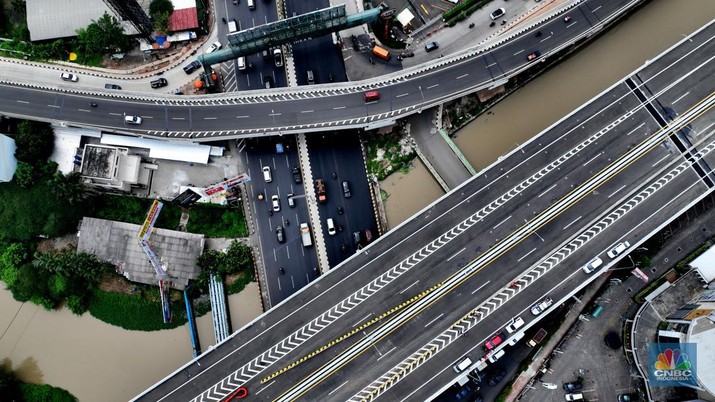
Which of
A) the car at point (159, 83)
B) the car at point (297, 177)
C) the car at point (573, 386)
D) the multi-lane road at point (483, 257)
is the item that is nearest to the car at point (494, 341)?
the multi-lane road at point (483, 257)

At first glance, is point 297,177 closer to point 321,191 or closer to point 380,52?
point 321,191

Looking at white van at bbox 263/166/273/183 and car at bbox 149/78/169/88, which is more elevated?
car at bbox 149/78/169/88

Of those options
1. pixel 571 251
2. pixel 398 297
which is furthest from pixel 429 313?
pixel 571 251

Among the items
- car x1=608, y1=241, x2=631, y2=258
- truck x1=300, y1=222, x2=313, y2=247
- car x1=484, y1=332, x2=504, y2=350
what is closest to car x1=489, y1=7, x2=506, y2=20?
car x1=608, y1=241, x2=631, y2=258

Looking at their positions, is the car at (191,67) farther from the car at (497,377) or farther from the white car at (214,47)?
the car at (497,377)

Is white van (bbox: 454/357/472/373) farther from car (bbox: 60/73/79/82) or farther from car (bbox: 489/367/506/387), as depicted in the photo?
car (bbox: 60/73/79/82)
